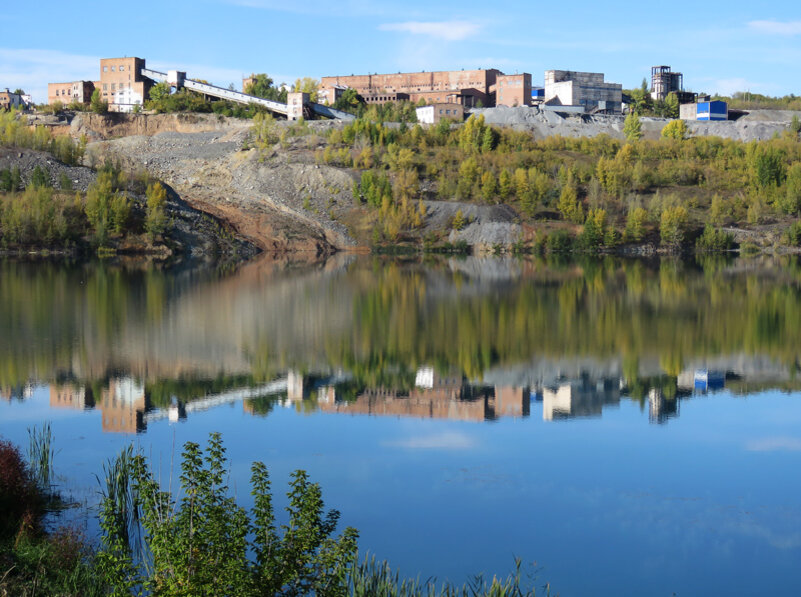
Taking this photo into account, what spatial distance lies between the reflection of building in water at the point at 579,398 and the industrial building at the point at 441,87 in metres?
102

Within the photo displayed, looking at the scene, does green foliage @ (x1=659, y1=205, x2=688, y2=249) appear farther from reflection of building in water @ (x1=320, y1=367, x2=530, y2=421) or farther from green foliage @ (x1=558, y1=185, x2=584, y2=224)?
reflection of building in water @ (x1=320, y1=367, x2=530, y2=421)

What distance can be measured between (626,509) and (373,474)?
14.3 ft

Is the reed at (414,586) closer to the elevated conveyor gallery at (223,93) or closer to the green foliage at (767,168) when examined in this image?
the green foliage at (767,168)

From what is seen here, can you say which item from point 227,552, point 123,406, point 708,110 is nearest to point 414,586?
point 227,552

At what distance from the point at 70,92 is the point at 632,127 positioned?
70963 millimetres

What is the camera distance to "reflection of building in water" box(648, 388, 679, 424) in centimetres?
2158

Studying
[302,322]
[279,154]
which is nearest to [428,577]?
[302,322]

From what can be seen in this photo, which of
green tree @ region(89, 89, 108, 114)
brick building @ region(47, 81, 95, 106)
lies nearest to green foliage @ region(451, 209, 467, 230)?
green tree @ region(89, 89, 108, 114)

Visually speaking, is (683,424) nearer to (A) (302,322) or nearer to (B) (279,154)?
(A) (302,322)

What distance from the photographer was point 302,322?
Answer: 35656 millimetres

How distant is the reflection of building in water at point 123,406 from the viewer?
19812mm

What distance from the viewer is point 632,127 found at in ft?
370

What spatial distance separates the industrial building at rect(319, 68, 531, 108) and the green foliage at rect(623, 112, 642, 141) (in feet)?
48.6

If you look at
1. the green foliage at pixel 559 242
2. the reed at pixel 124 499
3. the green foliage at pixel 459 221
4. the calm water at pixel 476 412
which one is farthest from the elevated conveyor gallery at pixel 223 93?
the reed at pixel 124 499
